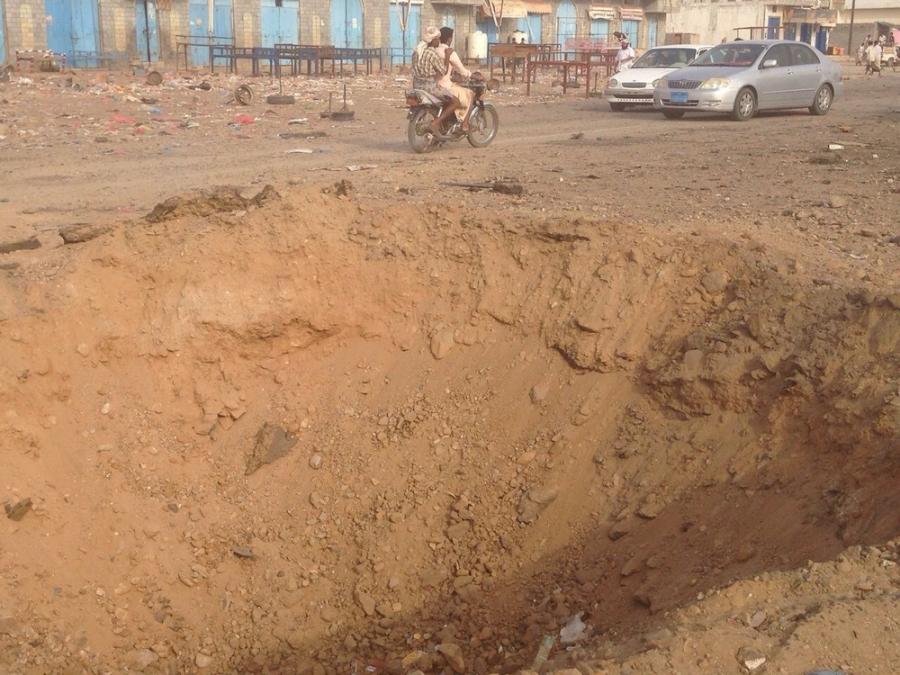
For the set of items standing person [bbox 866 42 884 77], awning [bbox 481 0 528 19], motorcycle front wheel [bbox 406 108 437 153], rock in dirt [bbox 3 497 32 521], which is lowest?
rock in dirt [bbox 3 497 32 521]

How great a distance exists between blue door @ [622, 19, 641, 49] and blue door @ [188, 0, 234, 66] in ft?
69.8

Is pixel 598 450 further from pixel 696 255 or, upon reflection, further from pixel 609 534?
pixel 696 255

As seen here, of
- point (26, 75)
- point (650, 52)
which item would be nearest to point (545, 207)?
point (650, 52)

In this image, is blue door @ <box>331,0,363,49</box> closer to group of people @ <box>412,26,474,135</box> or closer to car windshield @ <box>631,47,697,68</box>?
car windshield @ <box>631,47,697,68</box>

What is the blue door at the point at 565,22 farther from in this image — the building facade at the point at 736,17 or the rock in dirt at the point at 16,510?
the rock in dirt at the point at 16,510

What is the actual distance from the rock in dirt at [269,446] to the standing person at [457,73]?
7.99m

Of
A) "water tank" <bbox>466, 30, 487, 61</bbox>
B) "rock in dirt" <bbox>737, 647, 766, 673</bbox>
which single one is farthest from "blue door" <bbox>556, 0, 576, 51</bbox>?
"rock in dirt" <bbox>737, 647, 766, 673</bbox>

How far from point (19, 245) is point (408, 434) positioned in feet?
12.4

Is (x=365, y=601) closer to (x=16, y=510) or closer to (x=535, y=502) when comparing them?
(x=535, y=502)

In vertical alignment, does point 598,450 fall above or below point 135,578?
above

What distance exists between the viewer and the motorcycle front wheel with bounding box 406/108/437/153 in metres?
13.7

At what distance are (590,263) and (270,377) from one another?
→ 91.6 inches

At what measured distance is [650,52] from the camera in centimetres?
2205

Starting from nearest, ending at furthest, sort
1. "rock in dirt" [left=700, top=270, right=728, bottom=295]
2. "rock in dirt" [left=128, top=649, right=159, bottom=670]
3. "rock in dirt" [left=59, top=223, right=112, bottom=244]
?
"rock in dirt" [left=128, top=649, right=159, bottom=670]
"rock in dirt" [left=700, top=270, right=728, bottom=295]
"rock in dirt" [left=59, top=223, right=112, bottom=244]
